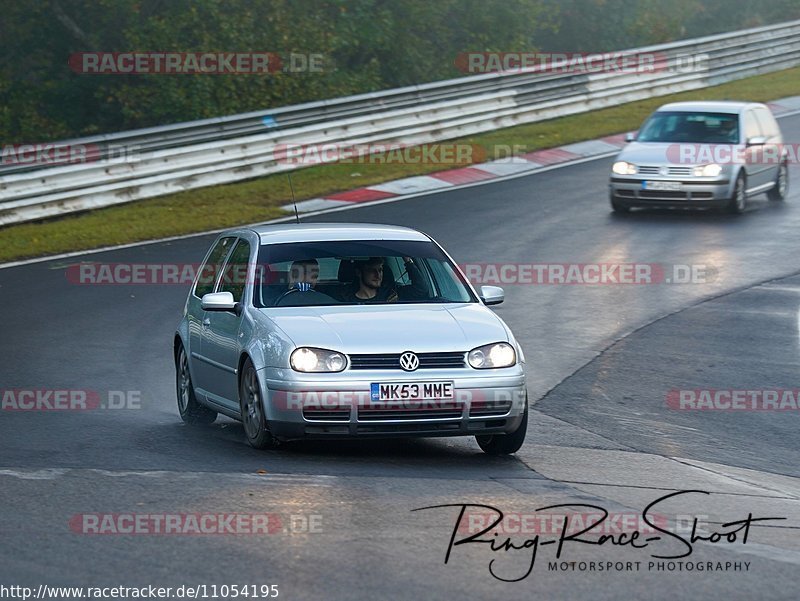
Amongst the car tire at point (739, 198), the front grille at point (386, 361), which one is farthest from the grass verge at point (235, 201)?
the front grille at point (386, 361)

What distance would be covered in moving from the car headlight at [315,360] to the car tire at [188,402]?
6.95ft

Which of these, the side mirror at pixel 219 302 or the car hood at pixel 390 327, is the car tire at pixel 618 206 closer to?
the car hood at pixel 390 327

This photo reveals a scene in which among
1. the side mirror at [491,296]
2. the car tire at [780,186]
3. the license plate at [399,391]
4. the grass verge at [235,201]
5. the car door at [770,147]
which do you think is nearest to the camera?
the license plate at [399,391]

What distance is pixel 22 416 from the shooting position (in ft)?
35.8

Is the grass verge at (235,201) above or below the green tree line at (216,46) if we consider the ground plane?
below

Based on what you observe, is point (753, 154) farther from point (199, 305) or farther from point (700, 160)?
point (199, 305)

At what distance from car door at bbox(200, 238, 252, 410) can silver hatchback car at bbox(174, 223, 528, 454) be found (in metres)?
0.01

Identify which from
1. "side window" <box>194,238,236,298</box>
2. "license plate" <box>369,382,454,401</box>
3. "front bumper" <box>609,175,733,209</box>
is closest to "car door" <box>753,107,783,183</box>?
"front bumper" <box>609,175,733,209</box>

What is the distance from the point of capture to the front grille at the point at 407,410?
28.0 feet

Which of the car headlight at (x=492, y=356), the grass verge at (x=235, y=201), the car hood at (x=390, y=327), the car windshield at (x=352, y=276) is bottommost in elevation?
the grass verge at (x=235, y=201)

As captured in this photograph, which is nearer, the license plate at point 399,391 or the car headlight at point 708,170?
the license plate at point 399,391

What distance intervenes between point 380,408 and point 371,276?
4.83 ft

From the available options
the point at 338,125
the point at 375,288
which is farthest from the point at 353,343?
the point at 338,125

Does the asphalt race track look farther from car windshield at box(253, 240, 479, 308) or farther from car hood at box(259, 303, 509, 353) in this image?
car windshield at box(253, 240, 479, 308)
